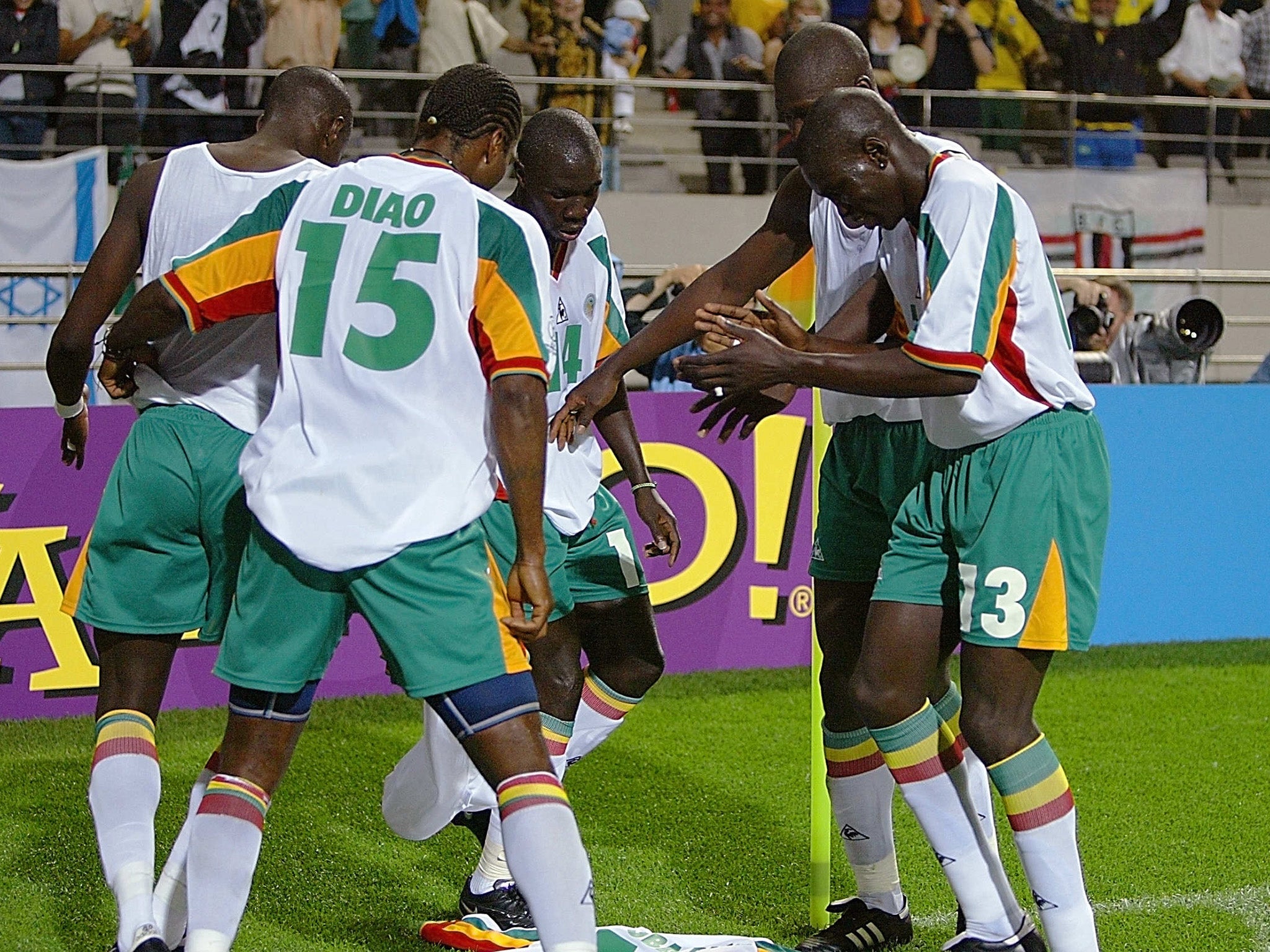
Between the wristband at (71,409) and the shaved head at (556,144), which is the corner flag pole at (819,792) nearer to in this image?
the shaved head at (556,144)

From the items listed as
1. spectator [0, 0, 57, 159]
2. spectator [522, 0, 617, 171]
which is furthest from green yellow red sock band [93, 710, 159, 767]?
spectator [522, 0, 617, 171]

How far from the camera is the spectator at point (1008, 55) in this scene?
1198 centimetres

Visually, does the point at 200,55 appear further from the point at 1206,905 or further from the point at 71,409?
the point at 1206,905

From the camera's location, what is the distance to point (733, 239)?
11.3 m

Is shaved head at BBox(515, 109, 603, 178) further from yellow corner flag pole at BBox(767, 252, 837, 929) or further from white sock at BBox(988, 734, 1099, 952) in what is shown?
white sock at BBox(988, 734, 1099, 952)

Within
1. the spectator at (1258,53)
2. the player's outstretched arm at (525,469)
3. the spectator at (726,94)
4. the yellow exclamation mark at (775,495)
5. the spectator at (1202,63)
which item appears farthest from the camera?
the spectator at (1258,53)

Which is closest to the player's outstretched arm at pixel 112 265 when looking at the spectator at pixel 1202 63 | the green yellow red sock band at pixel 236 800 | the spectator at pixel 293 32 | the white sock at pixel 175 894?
the white sock at pixel 175 894

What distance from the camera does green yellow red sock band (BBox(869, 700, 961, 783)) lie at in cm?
337

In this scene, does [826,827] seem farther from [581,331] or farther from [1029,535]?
[581,331]

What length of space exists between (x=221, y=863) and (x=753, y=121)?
964 centimetres

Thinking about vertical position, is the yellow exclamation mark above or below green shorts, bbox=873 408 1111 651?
below

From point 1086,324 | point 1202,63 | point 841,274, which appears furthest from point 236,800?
point 1202,63

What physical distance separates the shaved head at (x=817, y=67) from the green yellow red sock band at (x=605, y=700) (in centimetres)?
162

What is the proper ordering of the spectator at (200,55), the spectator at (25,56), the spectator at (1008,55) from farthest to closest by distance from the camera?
the spectator at (1008,55) < the spectator at (200,55) < the spectator at (25,56)
